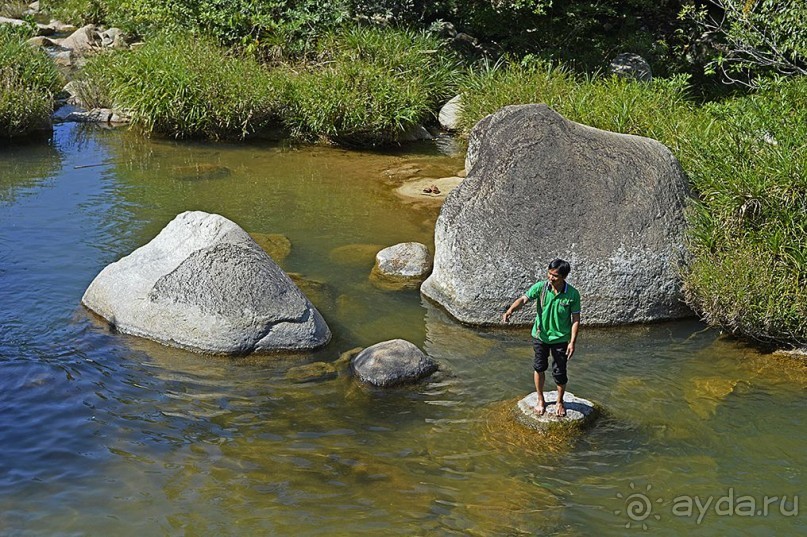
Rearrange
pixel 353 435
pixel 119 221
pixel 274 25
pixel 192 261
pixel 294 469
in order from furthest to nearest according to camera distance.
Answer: pixel 274 25, pixel 119 221, pixel 192 261, pixel 353 435, pixel 294 469

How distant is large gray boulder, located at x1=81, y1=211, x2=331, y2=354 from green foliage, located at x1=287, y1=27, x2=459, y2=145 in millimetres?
8300

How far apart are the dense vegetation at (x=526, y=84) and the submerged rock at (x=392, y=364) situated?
364 cm

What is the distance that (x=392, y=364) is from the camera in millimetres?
9578

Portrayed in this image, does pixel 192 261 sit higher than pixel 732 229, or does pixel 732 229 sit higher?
pixel 732 229

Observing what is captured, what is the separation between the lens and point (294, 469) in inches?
311

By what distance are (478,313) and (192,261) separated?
353 centimetres

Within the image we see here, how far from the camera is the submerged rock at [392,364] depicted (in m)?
9.48

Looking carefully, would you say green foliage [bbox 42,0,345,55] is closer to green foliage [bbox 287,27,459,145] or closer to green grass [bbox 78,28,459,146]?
green foliage [bbox 287,27,459,145]

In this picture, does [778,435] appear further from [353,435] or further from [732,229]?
[353,435]

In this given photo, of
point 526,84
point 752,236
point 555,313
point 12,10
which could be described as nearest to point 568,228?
point 752,236

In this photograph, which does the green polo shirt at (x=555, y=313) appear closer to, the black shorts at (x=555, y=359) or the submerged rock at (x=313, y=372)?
the black shorts at (x=555, y=359)

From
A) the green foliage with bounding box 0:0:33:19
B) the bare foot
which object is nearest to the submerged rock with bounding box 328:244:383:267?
the bare foot

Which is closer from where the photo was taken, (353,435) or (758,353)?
(353,435)

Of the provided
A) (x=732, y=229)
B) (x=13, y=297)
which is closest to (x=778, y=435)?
(x=732, y=229)
